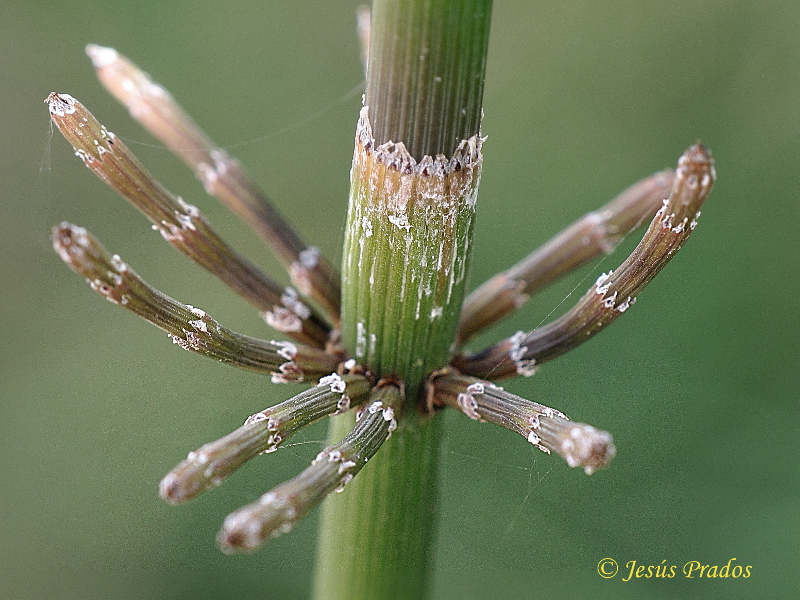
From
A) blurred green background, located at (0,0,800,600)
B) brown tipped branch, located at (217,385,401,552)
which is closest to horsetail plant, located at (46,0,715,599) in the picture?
brown tipped branch, located at (217,385,401,552)

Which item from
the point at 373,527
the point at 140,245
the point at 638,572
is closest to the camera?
the point at 373,527

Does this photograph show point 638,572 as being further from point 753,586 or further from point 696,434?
point 696,434

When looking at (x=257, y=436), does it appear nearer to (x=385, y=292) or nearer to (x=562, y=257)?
(x=385, y=292)

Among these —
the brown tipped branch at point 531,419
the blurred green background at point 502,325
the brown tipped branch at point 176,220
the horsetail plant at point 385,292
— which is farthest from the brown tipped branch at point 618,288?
the blurred green background at point 502,325

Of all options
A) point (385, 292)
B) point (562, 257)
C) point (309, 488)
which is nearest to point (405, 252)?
point (385, 292)

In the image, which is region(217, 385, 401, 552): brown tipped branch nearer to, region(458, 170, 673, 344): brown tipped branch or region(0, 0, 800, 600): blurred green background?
region(458, 170, 673, 344): brown tipped branch

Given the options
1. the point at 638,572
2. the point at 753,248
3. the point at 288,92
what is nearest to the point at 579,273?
the point at 753,248

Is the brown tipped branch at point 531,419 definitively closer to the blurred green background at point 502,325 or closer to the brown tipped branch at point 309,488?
the brown tipped branch at point 309,488
